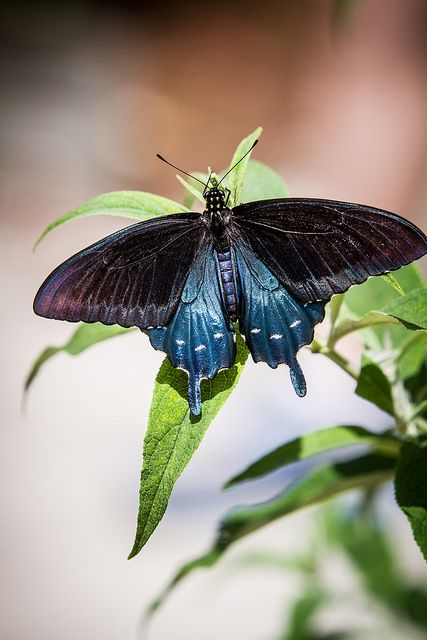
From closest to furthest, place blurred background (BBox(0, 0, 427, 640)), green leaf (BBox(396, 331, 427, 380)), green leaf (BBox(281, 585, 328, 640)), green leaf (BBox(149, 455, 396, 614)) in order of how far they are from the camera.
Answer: green leaf (BBox(396, 331, 427, 380)) < green leaf (BBox(149, 455, 396, 614)) < green leaf (BBox(281, 585, 328, 640)) < blurred background (BBox(0, 0, 427, 640))

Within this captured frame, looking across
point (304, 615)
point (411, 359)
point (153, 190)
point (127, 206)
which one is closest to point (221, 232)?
point (127, 206)

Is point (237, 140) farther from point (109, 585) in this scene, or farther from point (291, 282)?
point (291, 282)

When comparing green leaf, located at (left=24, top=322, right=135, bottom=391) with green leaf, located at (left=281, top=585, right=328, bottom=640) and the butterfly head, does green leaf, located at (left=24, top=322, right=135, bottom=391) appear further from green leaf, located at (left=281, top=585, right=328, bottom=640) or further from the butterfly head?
green leaf, located at (left=281, top=585, right=328, bottom=640)

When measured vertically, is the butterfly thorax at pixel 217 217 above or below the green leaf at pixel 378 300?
above

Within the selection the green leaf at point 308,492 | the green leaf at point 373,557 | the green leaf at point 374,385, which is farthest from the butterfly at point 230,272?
the green leaf at point 373,557

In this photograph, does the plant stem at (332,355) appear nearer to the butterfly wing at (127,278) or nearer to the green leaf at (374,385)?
the green leaf at (374,385)

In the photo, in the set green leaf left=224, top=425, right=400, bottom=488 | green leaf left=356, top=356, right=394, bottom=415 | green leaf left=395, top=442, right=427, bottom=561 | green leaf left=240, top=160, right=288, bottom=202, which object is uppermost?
green leaf left=240, top=160, right=288, bottom=202

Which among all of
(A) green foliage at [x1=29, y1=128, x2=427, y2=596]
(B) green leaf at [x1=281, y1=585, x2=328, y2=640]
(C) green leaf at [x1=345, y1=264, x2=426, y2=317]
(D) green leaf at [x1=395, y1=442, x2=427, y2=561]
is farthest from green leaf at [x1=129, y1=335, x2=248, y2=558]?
(B) green leaf at [x1=281, y1=585, x2=328, y2=640]
